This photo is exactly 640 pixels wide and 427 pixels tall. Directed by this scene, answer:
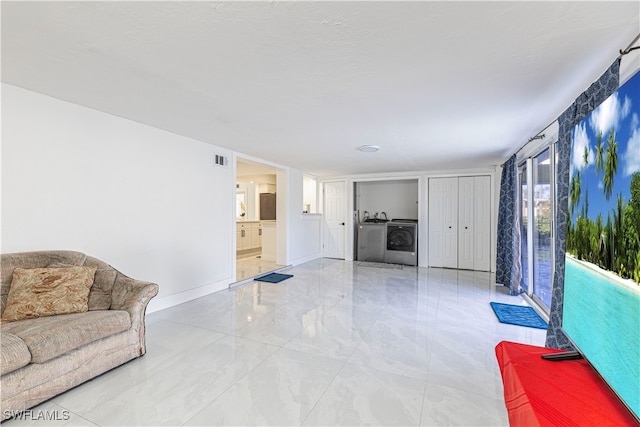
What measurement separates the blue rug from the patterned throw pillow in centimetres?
399

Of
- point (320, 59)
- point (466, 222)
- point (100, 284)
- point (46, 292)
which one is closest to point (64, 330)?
point (46, 292)

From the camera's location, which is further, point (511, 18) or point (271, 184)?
point (271, 184)

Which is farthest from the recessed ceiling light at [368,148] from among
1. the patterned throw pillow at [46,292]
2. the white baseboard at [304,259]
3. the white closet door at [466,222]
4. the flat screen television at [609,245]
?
the patterned throw pillow at [46,292]

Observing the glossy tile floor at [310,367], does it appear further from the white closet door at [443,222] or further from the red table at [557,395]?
the white closet door at [443,222]

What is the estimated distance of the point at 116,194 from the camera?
2.87 m

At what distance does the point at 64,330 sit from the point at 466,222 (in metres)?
6.22

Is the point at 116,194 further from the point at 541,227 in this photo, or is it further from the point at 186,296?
the point at 541,227

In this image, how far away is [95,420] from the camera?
157cm

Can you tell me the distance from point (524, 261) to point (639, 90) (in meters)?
3.68

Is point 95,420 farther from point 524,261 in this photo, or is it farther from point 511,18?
point 524,261

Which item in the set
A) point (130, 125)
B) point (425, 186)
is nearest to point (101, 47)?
point (130, 125)

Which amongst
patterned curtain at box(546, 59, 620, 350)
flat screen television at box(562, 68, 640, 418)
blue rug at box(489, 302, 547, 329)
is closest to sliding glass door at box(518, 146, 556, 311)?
blue rug at box(489, 302, 547, 329)

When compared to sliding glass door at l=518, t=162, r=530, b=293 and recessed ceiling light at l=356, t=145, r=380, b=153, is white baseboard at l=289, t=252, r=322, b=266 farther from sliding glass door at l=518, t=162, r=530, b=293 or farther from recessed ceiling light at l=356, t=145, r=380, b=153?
sliding glass door at l=518, t=162, r=530, b=293

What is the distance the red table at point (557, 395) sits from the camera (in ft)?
3.15
